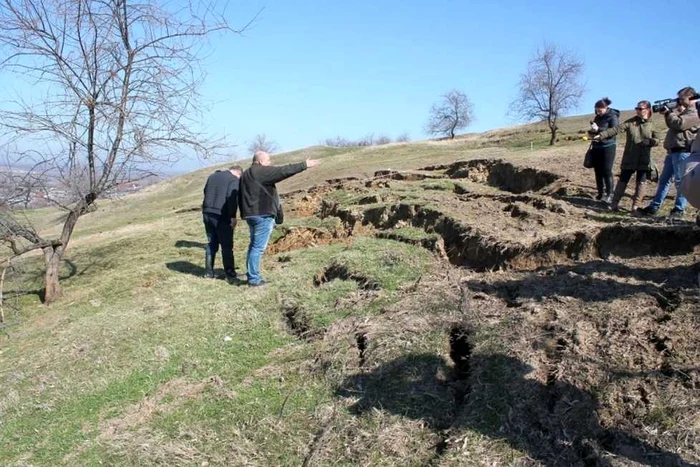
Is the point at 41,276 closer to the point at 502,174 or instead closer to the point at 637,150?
the point at 502,174

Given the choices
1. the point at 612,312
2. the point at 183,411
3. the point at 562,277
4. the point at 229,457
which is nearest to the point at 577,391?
the point at 612,312

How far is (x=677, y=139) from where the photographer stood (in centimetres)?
698

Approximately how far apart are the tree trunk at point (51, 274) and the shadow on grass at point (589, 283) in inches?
287

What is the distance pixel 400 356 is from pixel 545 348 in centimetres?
127

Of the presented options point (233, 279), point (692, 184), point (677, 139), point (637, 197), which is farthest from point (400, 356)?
point (637, 197)

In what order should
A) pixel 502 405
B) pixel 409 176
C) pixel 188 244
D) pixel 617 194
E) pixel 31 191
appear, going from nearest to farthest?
pixel 502 405 < pixel 617 194 < pixel 31 191 < pixel 188 244 < pixel 409 176

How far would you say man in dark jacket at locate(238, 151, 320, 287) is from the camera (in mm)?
7082

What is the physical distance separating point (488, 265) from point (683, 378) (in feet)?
10.5

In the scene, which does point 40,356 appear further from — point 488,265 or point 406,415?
point 488,265

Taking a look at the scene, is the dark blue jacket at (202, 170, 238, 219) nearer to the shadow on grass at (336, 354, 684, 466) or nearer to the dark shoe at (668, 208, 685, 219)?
the shadow on grass at (336, 354, 684, 466)

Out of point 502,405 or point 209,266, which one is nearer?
point 502,405

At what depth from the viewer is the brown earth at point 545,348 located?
356 cm

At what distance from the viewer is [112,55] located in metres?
8.52

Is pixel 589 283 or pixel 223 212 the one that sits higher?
pixel 223 212
